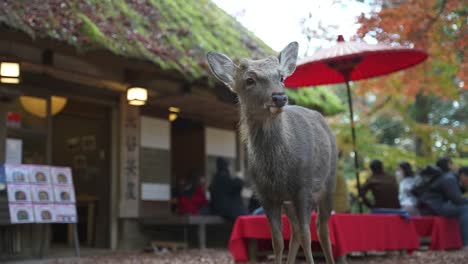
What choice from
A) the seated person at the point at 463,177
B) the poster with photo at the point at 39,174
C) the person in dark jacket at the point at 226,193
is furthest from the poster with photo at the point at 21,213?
the seated person at the point at 463,177

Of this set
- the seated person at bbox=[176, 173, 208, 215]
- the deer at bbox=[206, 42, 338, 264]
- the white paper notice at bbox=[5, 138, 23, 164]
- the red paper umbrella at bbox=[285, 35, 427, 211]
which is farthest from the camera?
the seated person at bbox=[176, 173, 208, 215]

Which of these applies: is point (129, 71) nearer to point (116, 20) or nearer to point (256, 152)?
point (116, 20)

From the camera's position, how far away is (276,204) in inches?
150

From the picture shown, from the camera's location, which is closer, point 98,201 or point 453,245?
point 453,245

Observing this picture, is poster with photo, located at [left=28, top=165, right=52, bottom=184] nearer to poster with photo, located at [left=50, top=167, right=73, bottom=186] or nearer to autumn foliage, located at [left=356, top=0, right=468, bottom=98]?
poster with photo, located at [left=50, top=167, right=73, bottom=186]

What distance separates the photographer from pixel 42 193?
8.25m

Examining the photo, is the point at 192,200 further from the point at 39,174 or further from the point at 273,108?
the point at 273,108

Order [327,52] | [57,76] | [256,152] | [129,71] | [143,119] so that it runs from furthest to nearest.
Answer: [143,119] → [129,71] → [57,76] → [327,52] → [256,152]

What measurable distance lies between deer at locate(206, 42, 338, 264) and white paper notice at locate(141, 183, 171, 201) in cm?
715

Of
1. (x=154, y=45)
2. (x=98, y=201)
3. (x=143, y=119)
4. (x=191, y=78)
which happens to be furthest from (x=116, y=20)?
(x=98, y=201)

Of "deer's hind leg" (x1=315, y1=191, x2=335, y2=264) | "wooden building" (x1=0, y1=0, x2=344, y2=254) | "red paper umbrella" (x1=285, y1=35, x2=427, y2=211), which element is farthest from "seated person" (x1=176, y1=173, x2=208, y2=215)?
"deer's hind leg" (x1=315, y1=191, x2=335, y2=264)

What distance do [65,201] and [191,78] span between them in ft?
9.50

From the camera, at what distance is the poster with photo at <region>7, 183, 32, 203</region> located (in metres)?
7.70

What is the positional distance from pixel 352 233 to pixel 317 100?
5877mm
